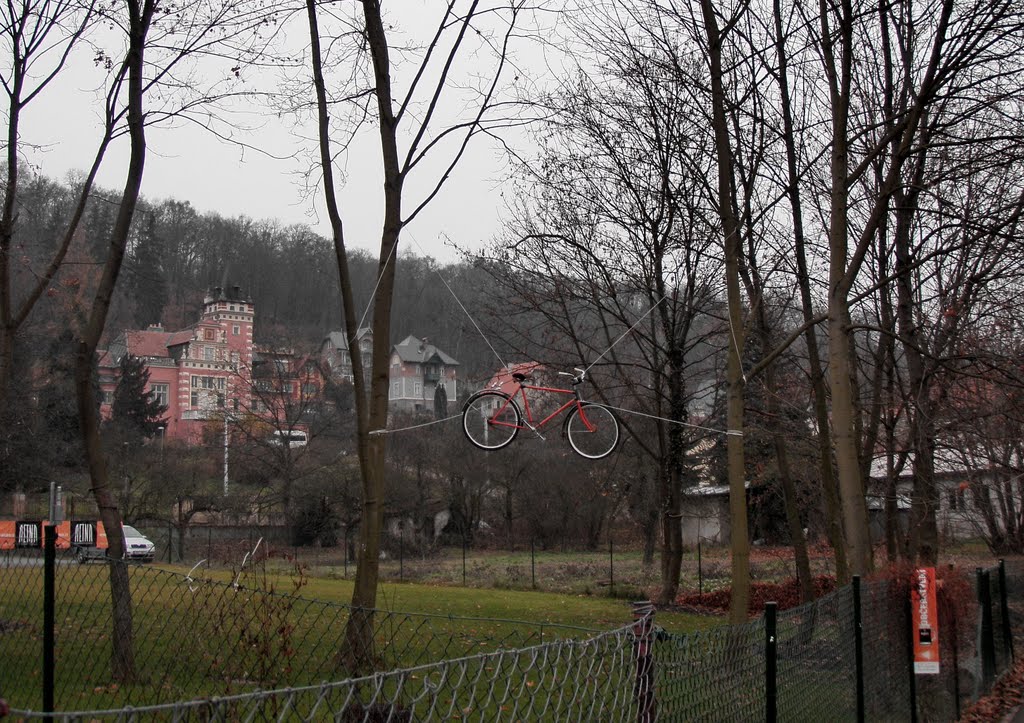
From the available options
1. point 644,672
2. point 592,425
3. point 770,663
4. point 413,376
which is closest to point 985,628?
point 592,425

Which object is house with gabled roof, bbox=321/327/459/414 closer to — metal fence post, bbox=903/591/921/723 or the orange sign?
metal fence post, bbox=903/591/921/723

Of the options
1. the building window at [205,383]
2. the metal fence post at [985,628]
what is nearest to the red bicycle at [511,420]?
the metal fence post at [985,628]

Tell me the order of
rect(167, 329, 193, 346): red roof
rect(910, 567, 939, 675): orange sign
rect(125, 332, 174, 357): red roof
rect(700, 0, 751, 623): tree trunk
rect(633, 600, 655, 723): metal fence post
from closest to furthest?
rect(633, 600, 655, 723): metal fence post, rect(910, 567, 939, 675): orange sign, rect(700, 0, 751, 623): tree trunk, rect(125, 332, 174, 357): red roof, rect(167, 329, 193, 346): red roof

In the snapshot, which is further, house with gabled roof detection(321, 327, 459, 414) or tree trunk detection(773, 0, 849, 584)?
house with gabled roof detection(321, 327, 459, 414)

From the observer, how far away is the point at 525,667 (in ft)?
17.9

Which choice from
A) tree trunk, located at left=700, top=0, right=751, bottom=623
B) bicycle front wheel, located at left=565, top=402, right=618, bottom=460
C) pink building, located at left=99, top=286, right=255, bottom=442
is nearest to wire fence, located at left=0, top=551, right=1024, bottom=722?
tree trunk, located at left=700, top=0, right=751, bottom=623

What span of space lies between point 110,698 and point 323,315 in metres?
62.1

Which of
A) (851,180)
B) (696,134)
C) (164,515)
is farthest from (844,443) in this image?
(164,515)

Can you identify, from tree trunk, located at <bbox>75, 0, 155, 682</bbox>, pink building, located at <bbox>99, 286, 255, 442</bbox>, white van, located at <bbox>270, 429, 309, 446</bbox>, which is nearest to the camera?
tree trunk, located at <bbox>75, 0, 155, 682</bbox>

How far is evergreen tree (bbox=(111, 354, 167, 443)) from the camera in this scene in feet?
175

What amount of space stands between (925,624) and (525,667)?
3807 mm

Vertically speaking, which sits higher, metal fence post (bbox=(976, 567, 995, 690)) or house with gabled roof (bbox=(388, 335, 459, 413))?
house with gabled roof (bbox=(388, 335, 459, 413))

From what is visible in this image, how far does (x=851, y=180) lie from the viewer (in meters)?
10.0

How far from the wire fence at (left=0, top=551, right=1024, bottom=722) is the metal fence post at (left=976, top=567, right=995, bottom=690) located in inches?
0.9
